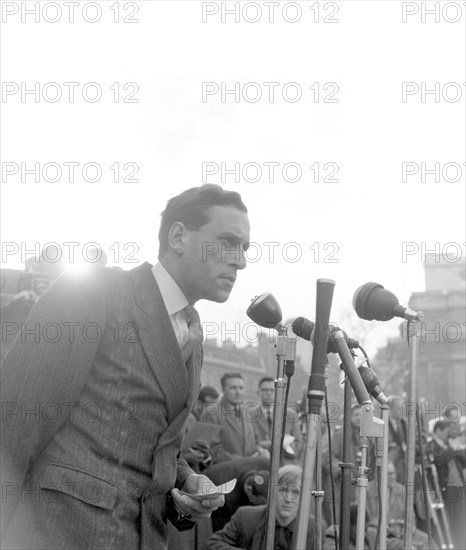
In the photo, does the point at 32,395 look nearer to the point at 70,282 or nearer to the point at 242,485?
the point at 70,282

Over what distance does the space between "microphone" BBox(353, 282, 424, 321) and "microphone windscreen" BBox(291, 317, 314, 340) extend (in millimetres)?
361

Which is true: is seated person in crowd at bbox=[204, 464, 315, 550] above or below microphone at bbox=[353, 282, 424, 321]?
below

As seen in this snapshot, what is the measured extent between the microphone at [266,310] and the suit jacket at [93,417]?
0.66 metres

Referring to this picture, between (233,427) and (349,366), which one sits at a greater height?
(349,366)

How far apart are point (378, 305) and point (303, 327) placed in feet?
1.43

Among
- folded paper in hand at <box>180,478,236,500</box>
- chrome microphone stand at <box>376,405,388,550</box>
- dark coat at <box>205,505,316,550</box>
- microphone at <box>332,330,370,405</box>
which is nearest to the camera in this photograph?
folded paper in hand at <box>180,478,236,500</box>

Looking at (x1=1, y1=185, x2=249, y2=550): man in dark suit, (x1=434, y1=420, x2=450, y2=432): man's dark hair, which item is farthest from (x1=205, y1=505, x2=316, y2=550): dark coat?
(x1=434, y1=420, x2=450, y2=432): man's dark hair

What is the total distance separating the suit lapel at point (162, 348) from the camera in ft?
8.13

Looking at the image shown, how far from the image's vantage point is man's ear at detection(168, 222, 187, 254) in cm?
268

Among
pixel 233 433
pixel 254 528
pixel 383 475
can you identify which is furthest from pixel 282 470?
pixel 383 475

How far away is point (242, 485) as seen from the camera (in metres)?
6.00

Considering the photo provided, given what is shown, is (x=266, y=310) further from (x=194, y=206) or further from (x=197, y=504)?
(x=197, y=504)

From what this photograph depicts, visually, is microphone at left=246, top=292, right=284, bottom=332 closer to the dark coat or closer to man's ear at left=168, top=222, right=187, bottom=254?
man's ear at left=168, top=222, right=187, bottom=254

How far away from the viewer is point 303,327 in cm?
307
